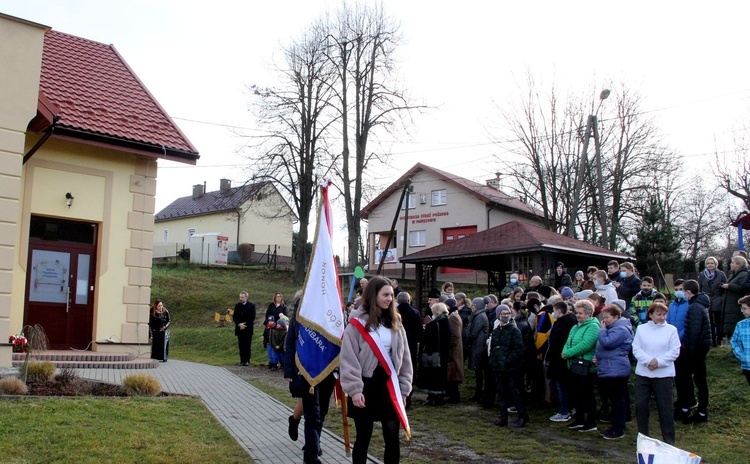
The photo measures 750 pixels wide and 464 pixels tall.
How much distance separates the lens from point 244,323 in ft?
60.8

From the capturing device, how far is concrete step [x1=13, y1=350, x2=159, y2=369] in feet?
47.3

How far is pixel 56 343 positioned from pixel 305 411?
33.8 ft

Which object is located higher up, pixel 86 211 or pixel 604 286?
pixel 86 211

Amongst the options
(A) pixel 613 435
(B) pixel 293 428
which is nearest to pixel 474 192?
(A) pixel 613 435

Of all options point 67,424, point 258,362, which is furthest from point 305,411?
point 258,362

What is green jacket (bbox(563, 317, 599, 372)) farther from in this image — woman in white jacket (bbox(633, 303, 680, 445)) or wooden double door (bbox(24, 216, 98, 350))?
wooden double door (bbox(24, 216, 98, 350))

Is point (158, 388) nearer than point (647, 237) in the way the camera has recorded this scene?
Yes

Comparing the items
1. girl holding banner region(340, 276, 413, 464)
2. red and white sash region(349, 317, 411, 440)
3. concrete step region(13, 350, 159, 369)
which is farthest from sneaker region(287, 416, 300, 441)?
concrete step region(13, 350, 159, 369)

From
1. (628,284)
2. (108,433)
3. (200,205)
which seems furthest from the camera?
(200,205)

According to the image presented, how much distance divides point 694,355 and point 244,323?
1164cm

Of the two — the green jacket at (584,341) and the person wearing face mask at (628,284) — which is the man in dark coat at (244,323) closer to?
the person wearing face mask at (628,284)

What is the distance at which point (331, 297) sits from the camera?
7.59 meters

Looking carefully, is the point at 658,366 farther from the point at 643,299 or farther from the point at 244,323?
the point at 244,323

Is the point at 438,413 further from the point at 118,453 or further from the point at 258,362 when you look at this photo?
the point at 258,362
